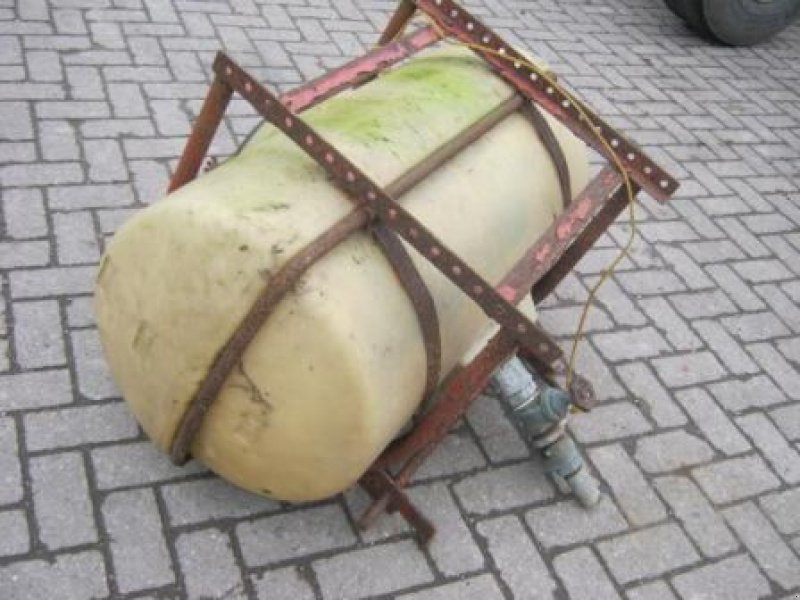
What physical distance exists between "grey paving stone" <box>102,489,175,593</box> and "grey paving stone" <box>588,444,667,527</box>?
1.80 meters

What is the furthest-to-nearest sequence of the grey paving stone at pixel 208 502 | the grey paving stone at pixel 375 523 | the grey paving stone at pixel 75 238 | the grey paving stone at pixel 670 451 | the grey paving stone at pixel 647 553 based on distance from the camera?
the grey paving stone at pixel 75 238, the grey paving stone at pixel 670 451, the grey paving stone at pixel 647 553, the grey paving stone at pixel 375 523, the grey paving stone at pixel 208 502

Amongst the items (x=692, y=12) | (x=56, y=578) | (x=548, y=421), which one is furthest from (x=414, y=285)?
(x=692, y=12)

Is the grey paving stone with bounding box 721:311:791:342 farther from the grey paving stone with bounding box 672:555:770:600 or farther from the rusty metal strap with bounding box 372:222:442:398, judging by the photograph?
the rusty metal strap with bounding box 372:222:442:398

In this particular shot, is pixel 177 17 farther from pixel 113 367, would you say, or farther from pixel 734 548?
pixel 734 548

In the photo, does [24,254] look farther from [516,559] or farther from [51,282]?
[516,559]

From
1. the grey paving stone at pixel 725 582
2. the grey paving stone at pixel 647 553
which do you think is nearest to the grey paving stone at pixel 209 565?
the grey paving stone at pixel 647 553

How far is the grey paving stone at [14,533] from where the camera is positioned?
280 cm

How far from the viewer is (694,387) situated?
164 inches

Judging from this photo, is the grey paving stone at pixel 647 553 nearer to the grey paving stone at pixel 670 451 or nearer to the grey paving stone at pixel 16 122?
the grey paving stone at pixel 670 451

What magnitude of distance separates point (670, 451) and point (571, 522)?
0.70m

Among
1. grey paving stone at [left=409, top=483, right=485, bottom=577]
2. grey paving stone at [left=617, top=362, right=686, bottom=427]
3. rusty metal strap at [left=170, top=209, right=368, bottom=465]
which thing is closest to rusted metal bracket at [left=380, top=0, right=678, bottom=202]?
rusty metal strap at [left=170, top=209, right=368, bottom=465]

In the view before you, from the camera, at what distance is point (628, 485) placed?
3.63 m

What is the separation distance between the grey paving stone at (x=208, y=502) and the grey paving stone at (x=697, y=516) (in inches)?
64.8

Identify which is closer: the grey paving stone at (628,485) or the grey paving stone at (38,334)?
the grey paving stone at (38,334)
